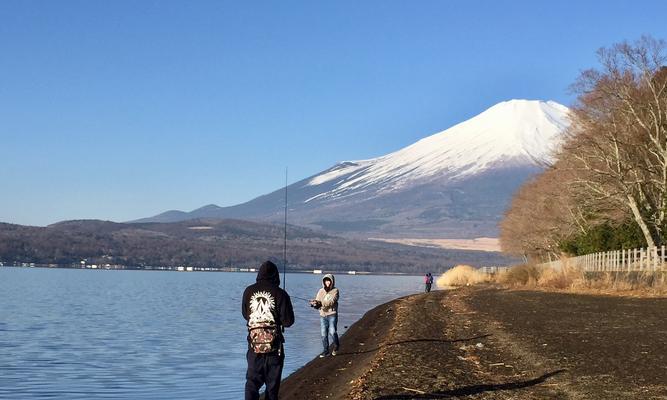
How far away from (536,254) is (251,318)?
8728cm

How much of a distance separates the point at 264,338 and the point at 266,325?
0.17 meters

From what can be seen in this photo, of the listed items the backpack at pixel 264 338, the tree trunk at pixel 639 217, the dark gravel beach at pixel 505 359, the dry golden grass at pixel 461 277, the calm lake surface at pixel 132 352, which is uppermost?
the tree trunk at pixel 639 217

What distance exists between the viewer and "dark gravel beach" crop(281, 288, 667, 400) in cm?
1499

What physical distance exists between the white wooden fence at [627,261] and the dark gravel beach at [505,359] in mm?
10311

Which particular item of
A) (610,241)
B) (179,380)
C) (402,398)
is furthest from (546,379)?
(610,241)

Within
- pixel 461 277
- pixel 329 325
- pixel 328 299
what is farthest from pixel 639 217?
pixel 461 277

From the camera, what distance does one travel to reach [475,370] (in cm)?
1747

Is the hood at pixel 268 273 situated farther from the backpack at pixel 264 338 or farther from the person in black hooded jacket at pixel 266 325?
the backpack at pixel 264 338

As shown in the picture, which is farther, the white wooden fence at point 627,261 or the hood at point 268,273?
the white wooden fence at point 627,261

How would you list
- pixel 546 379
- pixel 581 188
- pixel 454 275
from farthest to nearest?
pixel 454 275, pixel 581 188, pixel 546 379

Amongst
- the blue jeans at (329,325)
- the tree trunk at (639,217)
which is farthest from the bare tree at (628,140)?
the blue jeans at (329,325)

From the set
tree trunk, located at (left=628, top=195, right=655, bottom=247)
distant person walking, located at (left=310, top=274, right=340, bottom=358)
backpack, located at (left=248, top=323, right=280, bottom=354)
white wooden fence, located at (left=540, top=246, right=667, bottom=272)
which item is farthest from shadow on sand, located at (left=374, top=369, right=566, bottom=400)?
tree trunk, located at (left=628, top=195, right=655, bottom=247)

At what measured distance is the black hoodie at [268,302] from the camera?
12.9 meters

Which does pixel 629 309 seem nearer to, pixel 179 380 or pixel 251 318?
pixel 179 380
